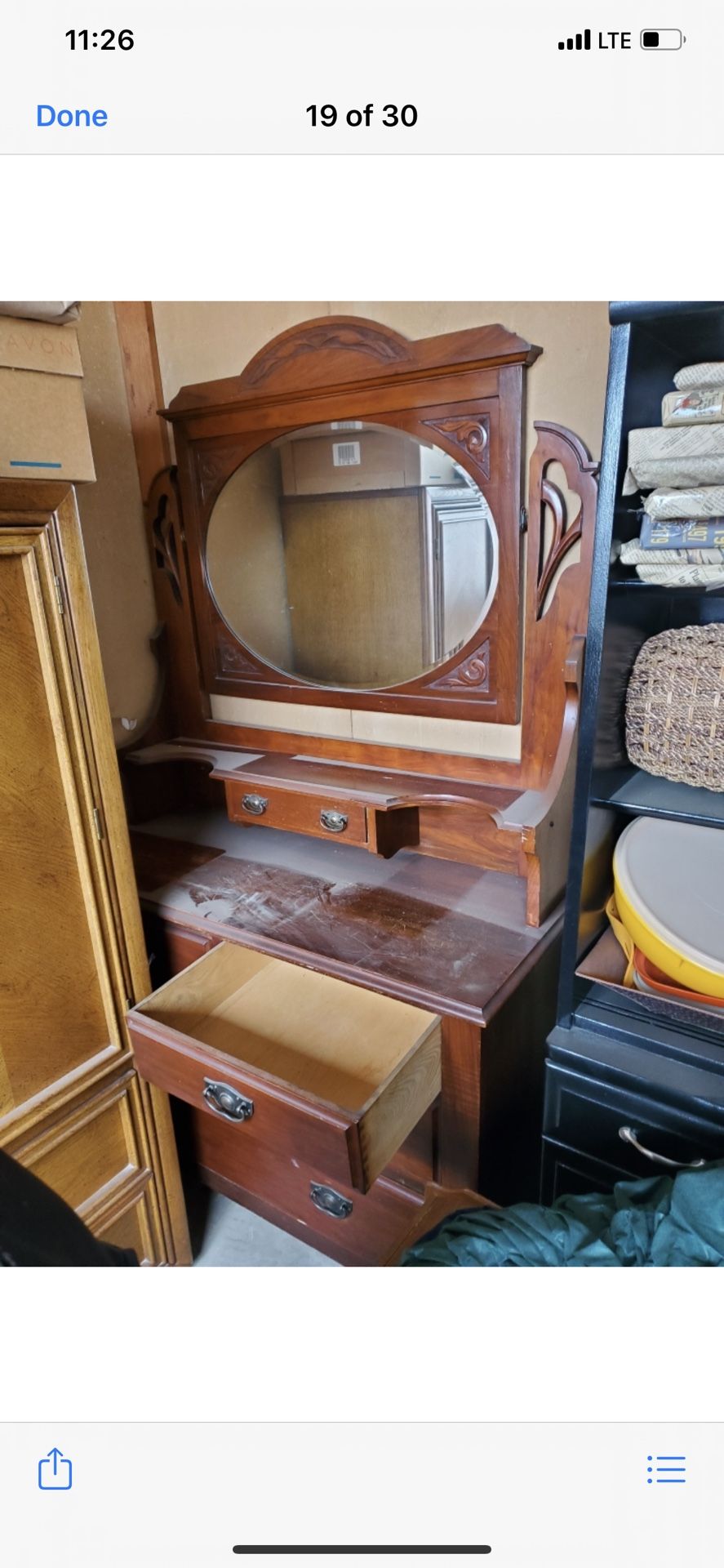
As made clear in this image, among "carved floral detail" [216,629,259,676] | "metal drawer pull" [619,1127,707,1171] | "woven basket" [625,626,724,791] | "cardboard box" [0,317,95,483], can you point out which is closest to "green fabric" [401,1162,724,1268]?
"metal drawer pull" [619,1127,707,1171]

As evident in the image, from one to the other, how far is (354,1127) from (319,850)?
0.70 metres

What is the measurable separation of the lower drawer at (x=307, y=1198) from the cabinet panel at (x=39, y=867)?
0.31m

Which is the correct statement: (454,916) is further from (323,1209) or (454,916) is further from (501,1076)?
(323,1209)

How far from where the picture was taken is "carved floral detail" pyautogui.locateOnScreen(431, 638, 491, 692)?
126cm

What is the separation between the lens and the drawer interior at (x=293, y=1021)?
0.98 m

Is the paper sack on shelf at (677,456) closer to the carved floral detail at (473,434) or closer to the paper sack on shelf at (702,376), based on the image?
the paper sack on shelf at (702,376)

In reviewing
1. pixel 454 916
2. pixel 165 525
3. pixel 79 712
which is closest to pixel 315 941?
pixel 454 916

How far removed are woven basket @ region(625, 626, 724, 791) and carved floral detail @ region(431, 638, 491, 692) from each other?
1.29ft

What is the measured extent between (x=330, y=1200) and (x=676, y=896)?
56 cm

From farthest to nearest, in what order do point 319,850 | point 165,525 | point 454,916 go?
point 165,525, point 319,850, point 454,916

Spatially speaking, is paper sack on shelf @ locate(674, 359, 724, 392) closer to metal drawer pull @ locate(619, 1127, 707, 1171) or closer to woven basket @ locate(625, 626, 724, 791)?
woven basket @ locate(625, 626, 724, 791)

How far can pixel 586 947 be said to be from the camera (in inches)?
39.4

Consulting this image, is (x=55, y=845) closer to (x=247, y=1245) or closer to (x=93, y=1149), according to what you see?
(x=93, y=1149)
